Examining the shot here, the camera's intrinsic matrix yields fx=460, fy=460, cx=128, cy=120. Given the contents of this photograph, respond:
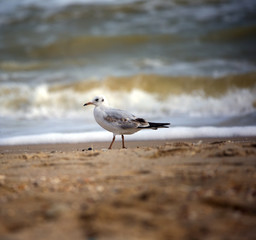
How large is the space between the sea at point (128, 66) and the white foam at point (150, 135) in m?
0.01

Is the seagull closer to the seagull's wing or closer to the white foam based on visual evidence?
the seagull's wing

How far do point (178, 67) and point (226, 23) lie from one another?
333 centimetres

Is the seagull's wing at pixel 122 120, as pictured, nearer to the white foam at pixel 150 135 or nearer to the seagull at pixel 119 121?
the seagull at pixel 119 121

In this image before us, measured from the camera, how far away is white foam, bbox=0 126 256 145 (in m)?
6.38

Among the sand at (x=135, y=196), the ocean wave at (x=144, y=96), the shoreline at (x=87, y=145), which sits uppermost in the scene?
the ocean wave at (x=144, y=96)

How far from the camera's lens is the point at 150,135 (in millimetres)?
6578

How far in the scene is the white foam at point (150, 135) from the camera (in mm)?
6379

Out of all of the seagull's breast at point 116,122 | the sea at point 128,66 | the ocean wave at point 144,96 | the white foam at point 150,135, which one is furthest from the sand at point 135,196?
the ocean wave at point 144,96

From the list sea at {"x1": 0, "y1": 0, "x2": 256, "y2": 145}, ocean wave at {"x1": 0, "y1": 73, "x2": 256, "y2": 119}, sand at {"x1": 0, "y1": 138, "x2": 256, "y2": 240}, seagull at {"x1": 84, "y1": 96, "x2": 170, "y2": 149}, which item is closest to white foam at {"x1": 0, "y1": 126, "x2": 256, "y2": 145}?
sea at {"x1": 0, "y1": 0, "x2": 256, "y2": 145}

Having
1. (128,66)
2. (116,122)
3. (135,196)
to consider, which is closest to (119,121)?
(116,122)

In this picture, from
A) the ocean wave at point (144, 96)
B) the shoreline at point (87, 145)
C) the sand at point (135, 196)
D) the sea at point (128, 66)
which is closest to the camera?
the sand at point (135, 196)

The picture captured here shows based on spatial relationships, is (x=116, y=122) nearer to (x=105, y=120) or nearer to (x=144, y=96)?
(x=105, y=120)

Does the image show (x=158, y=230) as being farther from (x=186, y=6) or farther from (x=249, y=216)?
(x=186, y=6)

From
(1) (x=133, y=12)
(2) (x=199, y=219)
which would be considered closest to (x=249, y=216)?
(2) (x=199, y=219)
